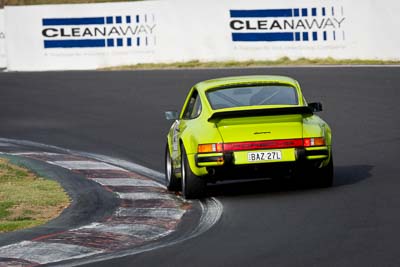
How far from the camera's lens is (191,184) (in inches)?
539

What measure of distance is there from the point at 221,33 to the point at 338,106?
10856 mm

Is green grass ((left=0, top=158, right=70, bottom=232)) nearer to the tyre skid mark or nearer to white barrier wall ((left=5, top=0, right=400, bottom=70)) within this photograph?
the tyre skid mark

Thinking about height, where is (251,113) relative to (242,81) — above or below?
below

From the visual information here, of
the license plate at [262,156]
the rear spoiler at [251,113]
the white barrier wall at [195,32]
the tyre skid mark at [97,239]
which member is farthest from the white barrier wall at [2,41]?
the tyre skid mark at [97,239]

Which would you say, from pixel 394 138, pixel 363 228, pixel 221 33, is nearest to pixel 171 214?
pixel 363 228

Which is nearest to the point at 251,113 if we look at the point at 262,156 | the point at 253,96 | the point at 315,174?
the point at 262,156

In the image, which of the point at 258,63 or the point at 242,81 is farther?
the point at 258,63

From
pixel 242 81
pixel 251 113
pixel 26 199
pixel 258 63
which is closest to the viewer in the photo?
pixel 251 113

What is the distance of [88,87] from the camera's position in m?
30.6

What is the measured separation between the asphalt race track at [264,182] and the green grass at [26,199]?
1.95 meters

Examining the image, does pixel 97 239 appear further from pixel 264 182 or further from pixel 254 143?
pixel 264 182

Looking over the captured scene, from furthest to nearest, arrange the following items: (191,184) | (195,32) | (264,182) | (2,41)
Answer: (2,41) → (195,32) → (264,182) → (191,184)

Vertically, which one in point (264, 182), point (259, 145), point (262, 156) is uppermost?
point (259, 145)

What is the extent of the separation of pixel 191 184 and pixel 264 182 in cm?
164
